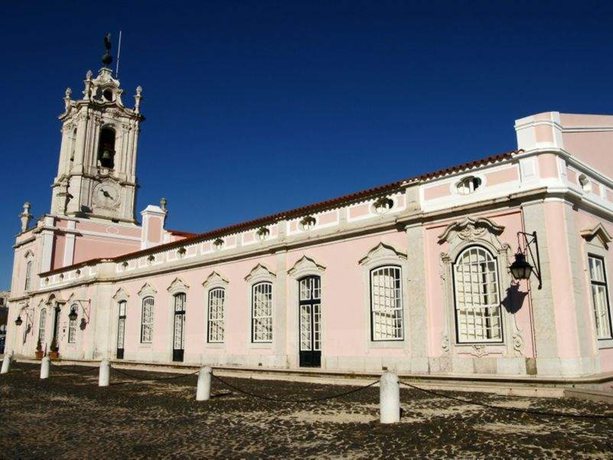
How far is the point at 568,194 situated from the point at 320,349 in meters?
7.48

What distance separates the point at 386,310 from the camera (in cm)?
1346

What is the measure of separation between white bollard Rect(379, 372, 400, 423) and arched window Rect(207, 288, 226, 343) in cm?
1143

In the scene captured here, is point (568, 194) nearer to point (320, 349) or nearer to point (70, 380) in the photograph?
point (320, 349)

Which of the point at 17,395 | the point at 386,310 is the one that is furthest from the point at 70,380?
the point at 386,310

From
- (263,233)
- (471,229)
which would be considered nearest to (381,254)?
(471,229)

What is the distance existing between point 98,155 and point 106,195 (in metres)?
2.68

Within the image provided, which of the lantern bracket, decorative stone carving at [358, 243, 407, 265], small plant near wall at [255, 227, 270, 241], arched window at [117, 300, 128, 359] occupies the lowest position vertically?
arched window at [117, 300, 128, 359]

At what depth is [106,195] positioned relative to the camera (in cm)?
3228

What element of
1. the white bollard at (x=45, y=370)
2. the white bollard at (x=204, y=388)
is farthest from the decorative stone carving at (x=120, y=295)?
the white bollard at (x=204, y=388)

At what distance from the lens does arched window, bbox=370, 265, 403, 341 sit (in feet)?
43.5

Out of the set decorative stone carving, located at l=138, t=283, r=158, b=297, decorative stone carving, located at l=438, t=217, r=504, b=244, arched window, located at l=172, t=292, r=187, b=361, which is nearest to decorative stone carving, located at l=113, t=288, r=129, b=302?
decorative stone carving, located at l=138, t=283, r=158, b=297

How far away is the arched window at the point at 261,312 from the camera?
16436mm

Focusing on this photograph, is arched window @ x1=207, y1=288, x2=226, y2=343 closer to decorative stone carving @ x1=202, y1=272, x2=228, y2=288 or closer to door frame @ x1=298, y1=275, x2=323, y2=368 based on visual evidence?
decorative stone carving @ x1=202, y1=272, x2=228, y2=288

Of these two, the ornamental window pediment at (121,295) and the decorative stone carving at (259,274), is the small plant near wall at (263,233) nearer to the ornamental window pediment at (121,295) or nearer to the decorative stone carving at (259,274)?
the decorative stone carving at (259,274)
